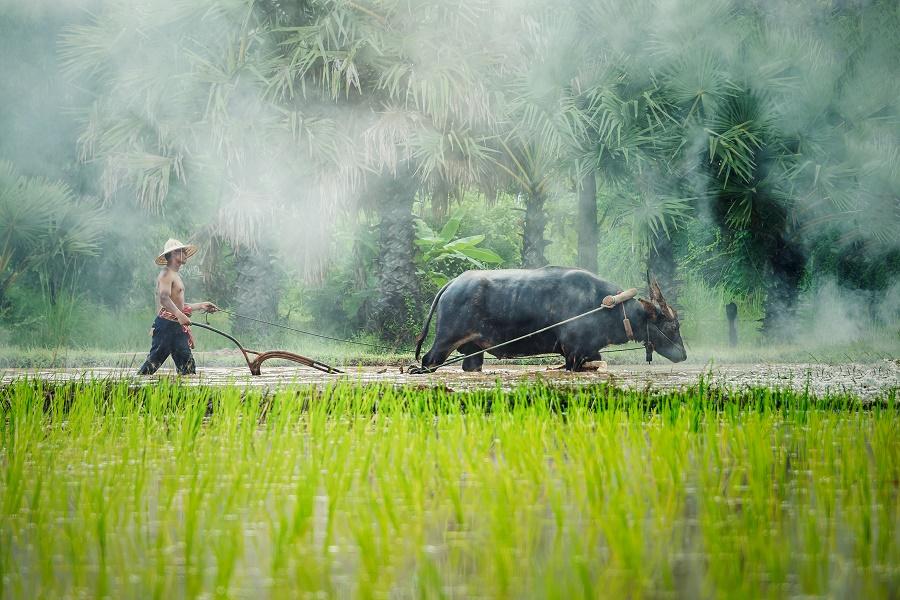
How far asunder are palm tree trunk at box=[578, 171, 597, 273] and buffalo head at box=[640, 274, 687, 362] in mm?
3386

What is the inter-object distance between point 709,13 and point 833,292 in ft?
18.3

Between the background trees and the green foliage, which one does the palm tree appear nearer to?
the green foliage

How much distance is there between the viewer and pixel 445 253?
17797 mm

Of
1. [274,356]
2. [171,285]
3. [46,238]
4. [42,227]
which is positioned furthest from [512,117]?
[46,238]

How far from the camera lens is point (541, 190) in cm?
1452

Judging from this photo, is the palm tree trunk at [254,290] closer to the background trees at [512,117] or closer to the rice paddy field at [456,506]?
the background trees at [512,117]

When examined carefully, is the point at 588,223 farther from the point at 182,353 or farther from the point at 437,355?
the point at 182,353

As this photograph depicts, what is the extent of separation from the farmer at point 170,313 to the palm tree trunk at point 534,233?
7.09 metres

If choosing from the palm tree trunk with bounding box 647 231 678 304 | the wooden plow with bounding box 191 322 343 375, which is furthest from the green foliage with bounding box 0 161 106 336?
the palm tree trunk with bounding box 647 231 678 304

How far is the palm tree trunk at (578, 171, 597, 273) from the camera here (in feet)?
41.6

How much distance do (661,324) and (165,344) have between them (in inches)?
185

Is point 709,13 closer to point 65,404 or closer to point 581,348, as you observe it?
point 581,348

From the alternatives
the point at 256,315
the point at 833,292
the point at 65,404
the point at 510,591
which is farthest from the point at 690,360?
the point at 510,591

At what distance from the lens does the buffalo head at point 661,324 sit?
9.12m
